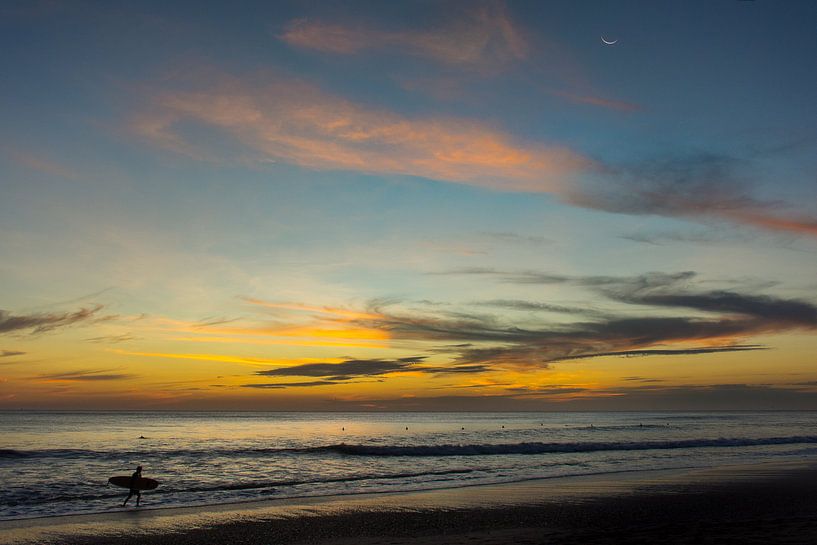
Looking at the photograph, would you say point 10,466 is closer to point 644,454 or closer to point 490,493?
point 490,493

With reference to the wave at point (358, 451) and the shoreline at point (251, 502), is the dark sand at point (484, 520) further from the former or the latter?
the wave at point (358, 451)

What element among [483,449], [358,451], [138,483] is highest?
[138,483]

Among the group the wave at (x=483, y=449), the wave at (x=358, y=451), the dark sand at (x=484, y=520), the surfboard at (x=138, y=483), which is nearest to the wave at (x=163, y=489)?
the surfboard at (x=138, y=483)

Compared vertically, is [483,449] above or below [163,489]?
below

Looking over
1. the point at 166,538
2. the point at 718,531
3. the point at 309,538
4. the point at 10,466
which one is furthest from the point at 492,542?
the point at 10,466

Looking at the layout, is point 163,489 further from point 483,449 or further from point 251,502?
point 483,449

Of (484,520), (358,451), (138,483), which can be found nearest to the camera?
(484,520)

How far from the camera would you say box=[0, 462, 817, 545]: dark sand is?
1773cm

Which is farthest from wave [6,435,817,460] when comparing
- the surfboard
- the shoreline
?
the surfboard

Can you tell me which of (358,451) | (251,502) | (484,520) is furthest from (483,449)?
(484,520)

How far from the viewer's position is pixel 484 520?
20.5m

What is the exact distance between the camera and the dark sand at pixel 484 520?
58.2 feet

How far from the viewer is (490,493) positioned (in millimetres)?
28031

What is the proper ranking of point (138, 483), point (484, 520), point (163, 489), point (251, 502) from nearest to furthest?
point (484, 520) → point (138, 483) → point (251, 502) → point (163, 489)
